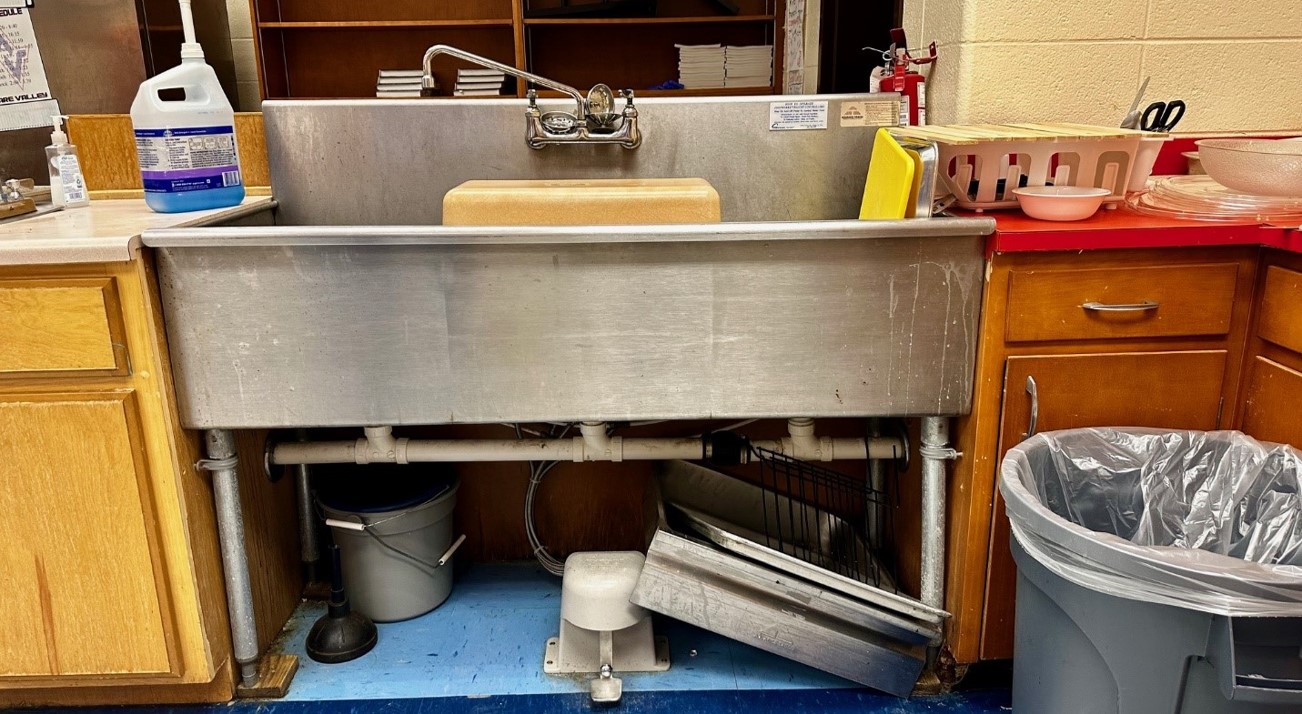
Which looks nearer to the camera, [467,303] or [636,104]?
[467,303]

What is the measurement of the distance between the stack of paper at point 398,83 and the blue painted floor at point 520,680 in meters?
2.56

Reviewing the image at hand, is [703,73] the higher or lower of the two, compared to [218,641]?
higher

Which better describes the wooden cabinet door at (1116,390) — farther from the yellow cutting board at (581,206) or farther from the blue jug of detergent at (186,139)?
the blue jug of detergent at (186,139)

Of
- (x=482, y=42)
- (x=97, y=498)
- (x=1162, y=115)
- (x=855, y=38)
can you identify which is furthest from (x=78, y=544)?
(x=482, y=42)

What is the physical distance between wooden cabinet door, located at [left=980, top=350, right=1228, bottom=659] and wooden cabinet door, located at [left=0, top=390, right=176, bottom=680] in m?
1.35

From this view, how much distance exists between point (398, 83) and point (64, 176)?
2211mm

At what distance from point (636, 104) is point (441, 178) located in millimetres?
428

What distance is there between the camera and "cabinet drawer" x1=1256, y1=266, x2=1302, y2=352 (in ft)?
3.66

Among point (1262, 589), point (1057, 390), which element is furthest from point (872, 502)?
point (1262, 589)

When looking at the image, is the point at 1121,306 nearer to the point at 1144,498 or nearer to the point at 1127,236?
the point at 1127,236

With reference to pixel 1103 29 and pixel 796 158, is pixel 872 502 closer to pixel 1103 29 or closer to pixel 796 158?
pixel 796 158

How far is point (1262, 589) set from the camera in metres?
0.81

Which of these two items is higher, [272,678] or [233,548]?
[233,548]

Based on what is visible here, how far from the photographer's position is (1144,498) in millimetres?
1158
